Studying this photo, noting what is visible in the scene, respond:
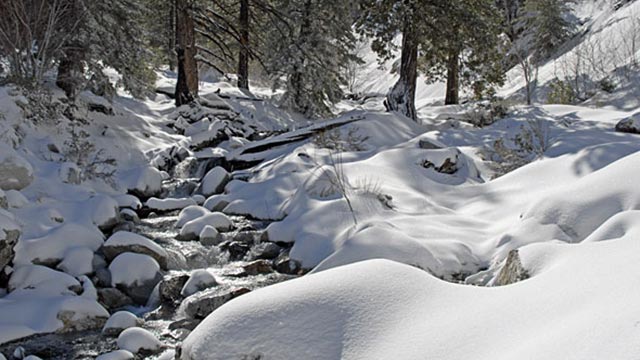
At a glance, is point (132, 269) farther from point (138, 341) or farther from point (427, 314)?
point (427, 314)

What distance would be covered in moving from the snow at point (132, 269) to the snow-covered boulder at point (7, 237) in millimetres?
907

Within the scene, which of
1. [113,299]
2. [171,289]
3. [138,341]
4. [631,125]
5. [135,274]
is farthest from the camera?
[631,125]

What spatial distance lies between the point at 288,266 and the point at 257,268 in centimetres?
33

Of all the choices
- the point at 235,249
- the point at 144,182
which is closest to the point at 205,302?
the point at 235,249

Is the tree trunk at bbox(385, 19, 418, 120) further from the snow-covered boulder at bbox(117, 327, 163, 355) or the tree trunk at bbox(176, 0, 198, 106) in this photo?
the snow-covered boulder at bbox(117, 327, 163, 355)

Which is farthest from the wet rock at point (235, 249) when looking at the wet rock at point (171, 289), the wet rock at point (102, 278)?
the wet rock at point (102, 278)

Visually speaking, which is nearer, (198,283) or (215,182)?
(198,283)

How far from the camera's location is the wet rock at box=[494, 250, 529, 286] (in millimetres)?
2787

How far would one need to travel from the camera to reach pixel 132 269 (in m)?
5.47

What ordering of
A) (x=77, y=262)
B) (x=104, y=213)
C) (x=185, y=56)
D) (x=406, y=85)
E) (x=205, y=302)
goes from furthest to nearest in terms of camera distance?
(x=185, y=56)
(x=406, y=85)
(x=104, y=213)
(x=77, y=262)
(x=205, y=302)

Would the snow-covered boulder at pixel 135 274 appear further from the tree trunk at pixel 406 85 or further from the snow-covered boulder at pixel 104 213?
the tree trunk at pixel 406 85

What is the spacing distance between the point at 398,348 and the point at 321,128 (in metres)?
8.74

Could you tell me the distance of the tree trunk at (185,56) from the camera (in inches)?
557

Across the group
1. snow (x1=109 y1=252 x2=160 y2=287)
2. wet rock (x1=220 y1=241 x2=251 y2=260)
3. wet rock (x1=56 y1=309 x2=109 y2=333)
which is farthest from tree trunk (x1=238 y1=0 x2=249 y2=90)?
wet rock (x1=56 y1=309 x2=109 y2=333)
